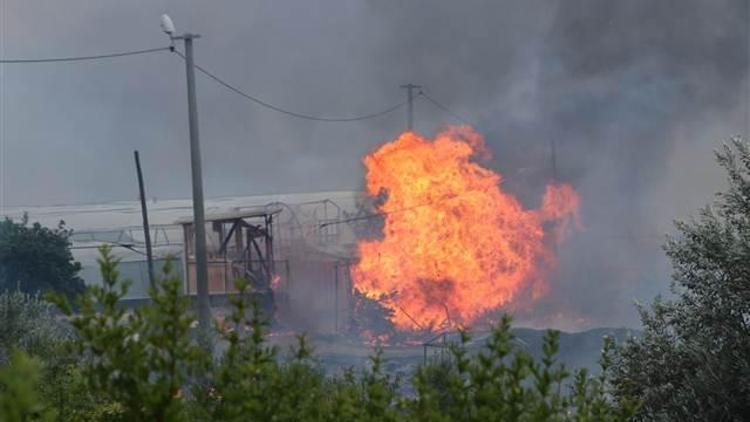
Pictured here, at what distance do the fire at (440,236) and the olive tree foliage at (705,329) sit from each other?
56.3ft

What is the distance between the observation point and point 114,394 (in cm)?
349

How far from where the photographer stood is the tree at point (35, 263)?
24.8 m

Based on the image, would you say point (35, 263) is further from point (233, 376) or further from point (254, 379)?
point (233, 376)

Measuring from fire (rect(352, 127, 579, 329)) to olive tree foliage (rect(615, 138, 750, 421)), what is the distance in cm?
1715

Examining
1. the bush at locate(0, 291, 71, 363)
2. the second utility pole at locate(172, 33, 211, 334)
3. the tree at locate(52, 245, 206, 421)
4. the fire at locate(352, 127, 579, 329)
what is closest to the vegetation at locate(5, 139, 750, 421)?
the tree at locate(52, 245, 206, 421)

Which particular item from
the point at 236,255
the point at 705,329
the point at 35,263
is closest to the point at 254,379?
the point at 705,329

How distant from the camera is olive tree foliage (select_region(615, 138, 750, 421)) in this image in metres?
7.27

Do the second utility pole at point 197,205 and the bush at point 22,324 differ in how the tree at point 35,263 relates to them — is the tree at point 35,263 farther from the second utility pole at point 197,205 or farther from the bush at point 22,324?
the bush at point 22,324

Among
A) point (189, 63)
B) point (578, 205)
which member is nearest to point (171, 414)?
point (189, 63)

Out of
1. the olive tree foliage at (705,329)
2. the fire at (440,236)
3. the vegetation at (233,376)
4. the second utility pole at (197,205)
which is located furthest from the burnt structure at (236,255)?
the vegetation at (233,376)

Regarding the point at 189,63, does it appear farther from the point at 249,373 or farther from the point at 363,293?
the point at 249,373

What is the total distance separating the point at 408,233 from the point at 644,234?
856cm

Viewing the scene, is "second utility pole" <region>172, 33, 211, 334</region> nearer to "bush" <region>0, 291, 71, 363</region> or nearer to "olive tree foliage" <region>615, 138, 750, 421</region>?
"bush" <region>0, 291, 71, 363</region>

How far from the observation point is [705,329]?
7.74 meters
